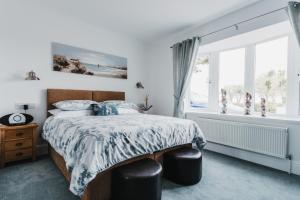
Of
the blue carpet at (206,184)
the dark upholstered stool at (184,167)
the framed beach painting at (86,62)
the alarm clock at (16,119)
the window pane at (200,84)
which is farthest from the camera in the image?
the window pane at (200,84)

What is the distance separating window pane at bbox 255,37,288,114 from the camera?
9.07 ft

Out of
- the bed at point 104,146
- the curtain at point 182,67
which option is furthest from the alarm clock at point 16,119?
the curtain at point 182,67

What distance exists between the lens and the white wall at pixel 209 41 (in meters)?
2.43

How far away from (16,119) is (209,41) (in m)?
3.58

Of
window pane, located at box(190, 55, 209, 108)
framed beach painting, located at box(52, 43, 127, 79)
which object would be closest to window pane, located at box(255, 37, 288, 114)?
window pane, located at box(190, 55, 209, 108)

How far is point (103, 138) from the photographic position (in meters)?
1.61

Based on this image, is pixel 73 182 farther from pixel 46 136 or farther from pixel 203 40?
pixel 203 40

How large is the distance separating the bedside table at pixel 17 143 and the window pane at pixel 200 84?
10.4 feet

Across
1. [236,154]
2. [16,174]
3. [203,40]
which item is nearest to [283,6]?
[203,40]

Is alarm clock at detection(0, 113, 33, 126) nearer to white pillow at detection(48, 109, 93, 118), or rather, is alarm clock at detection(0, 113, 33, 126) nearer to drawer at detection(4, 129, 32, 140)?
drawer at detection(4, 129, 32, 140)

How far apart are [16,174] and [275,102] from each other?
4.00 meters

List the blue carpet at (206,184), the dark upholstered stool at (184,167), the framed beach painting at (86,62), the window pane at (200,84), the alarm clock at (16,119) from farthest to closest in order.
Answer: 1. the window pane at (200,84)
2. the framed beach painting at (86,62)
3. the alarm clock at (16,119)
4. the dark upholstered stool at (184,167)
5. the blue carpet at (206,184)

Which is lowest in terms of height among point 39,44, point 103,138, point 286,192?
point 286,192

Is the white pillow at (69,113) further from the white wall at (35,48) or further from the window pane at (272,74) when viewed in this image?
the window pane at (272,74)
